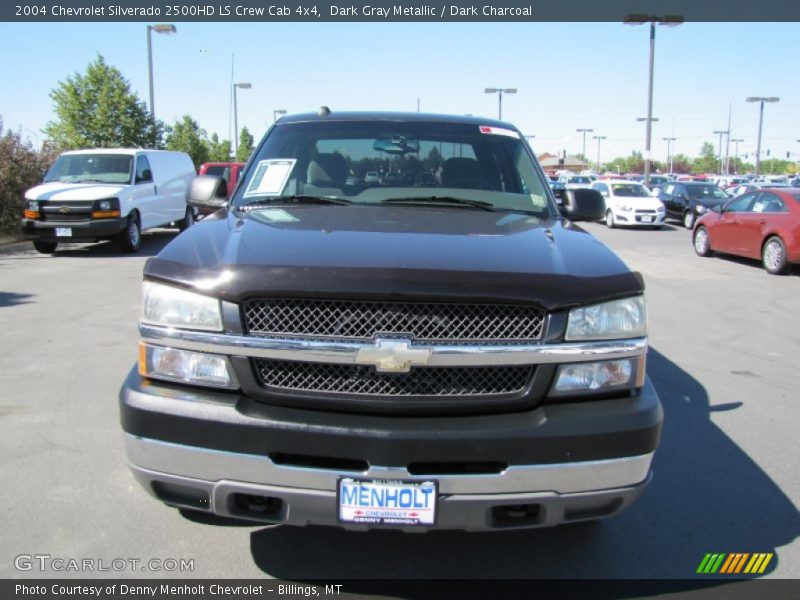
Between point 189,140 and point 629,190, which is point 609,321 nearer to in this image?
point 629,190

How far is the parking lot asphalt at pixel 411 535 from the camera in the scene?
→ 304 centimetres

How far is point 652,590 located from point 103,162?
14.7m

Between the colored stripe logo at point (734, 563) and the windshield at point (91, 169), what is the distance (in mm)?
14170

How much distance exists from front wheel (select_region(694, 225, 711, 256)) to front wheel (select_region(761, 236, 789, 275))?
214 centimetres

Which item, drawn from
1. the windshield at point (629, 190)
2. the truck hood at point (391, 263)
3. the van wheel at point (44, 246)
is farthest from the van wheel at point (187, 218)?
the truck hood at point (391, 263)

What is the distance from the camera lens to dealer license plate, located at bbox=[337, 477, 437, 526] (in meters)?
2.38

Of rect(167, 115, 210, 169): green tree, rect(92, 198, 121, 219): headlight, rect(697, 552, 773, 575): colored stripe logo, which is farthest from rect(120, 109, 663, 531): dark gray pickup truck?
rect(167, 115, 210, 169): green tree

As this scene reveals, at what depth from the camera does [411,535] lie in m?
3.21

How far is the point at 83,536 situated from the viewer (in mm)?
3186

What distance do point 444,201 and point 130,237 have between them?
1219cm

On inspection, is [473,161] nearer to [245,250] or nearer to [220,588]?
[245,250]

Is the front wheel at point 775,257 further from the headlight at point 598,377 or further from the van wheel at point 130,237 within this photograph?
the van wheel at point 130,237

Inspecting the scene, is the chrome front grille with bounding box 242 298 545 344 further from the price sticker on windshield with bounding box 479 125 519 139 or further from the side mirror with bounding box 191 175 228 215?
the price sticker on windshield with bounding box 479 125 519 139

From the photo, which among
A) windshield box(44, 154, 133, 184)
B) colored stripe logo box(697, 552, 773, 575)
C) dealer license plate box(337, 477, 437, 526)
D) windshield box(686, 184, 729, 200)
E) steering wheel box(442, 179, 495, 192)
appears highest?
windshield box(44, 154, 133, 184)
